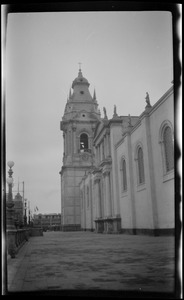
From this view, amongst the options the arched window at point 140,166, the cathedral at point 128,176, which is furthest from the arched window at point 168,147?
the arched window at point 140,166

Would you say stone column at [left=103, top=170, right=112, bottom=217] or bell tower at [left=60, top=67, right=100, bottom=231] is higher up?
bell tower at [left=60, top=67, right=100, bottom=231]

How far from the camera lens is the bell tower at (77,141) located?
5528cm

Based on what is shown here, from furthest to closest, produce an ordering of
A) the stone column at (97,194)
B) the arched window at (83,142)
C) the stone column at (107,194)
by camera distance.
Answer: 1. the arched window at (83,142)
2. the stone column at (97,194)
3. the stone column at (107,194)

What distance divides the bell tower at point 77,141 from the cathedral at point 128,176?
0.17 m

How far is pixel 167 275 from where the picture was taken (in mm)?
5984

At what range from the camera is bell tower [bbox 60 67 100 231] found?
55281mm

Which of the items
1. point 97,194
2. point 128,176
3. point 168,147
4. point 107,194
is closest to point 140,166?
point 128,176

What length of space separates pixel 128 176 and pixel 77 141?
3102 centimetres

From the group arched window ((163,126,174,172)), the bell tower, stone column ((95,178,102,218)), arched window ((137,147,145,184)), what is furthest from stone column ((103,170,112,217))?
the bell tower

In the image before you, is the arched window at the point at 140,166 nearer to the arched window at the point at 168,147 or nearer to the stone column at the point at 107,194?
the arched window at the point at 168,147

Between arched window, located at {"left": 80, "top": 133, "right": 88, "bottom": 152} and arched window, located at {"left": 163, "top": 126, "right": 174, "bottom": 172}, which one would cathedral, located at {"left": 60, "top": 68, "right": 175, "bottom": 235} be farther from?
arched window, located at {"left": 80, "top": 133, "right": 88, "bottom": 152}

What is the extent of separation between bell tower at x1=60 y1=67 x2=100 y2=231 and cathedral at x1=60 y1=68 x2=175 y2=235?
0.17 m

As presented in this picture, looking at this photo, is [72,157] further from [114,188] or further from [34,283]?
[34,283]

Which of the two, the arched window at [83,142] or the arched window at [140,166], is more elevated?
the arched window at [83,142]
